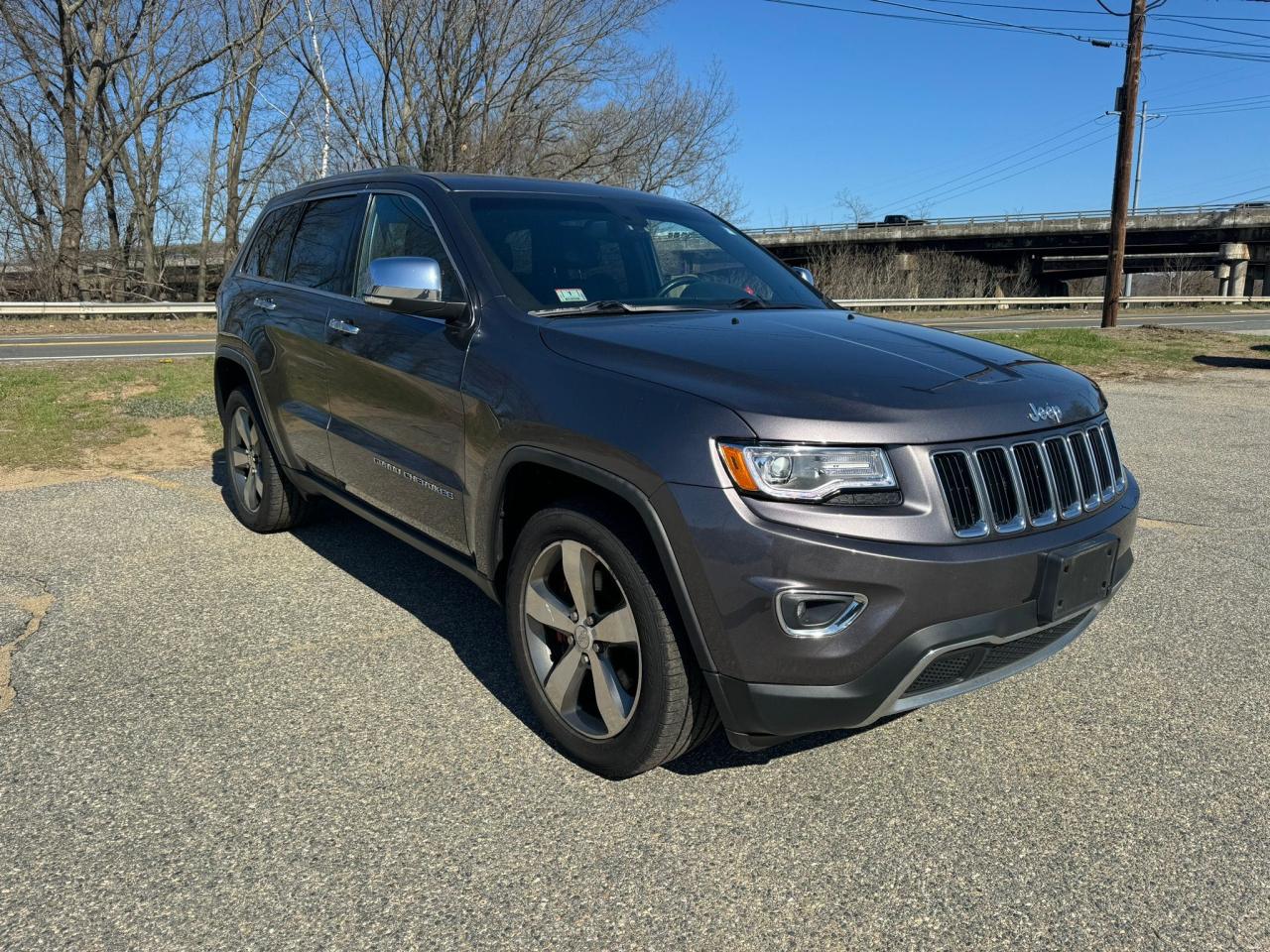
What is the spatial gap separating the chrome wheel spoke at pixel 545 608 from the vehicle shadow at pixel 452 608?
1.41 ft

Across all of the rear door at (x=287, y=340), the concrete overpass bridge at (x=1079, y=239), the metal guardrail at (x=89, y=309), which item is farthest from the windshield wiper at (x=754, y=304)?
the concrete overpass bridge at (x=1079, y=239)

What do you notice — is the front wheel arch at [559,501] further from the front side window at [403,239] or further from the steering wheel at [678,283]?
the steering wheel at [678,283]

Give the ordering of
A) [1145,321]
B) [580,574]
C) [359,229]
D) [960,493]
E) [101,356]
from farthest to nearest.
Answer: [1145,321] → [101,356] → [359,229] → [580,574] → [960,493]

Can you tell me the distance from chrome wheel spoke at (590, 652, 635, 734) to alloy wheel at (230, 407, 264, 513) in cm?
314

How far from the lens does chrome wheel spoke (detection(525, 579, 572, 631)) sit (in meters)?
2.97

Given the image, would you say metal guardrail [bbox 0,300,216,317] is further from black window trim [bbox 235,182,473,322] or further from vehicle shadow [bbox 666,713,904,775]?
vehicle shadow [bbox 666,713,904,775]

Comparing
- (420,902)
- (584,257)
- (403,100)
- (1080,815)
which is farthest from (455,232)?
(403,100)

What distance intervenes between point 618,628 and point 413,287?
136 cm

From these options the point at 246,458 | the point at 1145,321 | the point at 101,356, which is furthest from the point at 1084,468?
the point at 1145,321

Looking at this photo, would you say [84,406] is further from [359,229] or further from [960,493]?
[960,493]

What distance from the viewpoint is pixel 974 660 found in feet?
8.43

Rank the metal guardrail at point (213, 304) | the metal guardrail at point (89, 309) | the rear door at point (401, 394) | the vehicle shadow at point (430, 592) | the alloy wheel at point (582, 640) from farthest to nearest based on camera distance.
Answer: the metal guardrail at point (213, 304), the metal guardrail at point (89, 309), the vehicle shadow at point (430, 592), the rear door at point (401, 394), the alloy wheel at point (582, 640)

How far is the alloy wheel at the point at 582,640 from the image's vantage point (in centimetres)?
282

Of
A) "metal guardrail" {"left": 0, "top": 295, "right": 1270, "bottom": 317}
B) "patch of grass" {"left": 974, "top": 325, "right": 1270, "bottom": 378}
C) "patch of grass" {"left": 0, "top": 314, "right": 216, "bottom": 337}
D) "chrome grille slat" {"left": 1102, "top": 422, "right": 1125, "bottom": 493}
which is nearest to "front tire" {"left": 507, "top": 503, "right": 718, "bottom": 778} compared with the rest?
"chrome grille slat" {"left": 1102, "top": 422, "right": 1125, "bottom": 493}
